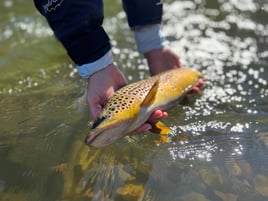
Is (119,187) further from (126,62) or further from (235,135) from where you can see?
(126,62)

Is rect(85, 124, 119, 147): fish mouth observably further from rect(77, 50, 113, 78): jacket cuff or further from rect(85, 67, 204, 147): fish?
rect(77, 50, 113, 78): jacket cuff

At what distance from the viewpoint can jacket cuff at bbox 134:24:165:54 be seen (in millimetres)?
3275

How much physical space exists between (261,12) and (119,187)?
2891mm

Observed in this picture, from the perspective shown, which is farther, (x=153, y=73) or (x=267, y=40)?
(x=267, y=40)

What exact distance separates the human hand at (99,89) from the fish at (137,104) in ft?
0.19

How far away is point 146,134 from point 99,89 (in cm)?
37

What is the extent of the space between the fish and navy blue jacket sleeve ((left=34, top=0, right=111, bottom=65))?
26 centimetres

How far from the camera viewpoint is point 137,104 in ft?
8.77

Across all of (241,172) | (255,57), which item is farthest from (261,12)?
(241,172)

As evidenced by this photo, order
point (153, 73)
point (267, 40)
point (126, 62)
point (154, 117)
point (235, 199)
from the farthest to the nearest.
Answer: point (267, 40), point (126, 62), point (153, 73), point (154, 117), point (235, 199)

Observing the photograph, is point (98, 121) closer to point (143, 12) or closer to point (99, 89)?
point (99, 89)

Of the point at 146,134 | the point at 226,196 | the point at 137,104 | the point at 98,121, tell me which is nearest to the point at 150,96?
the point at 137,104

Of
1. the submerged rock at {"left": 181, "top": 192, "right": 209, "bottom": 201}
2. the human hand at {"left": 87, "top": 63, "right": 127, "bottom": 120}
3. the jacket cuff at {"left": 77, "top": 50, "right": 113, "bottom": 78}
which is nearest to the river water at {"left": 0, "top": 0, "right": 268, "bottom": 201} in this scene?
the submerged rock at {"left": 181, "top": 192, "right": 209, "bottom": 201}

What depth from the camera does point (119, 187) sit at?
8.02ft
